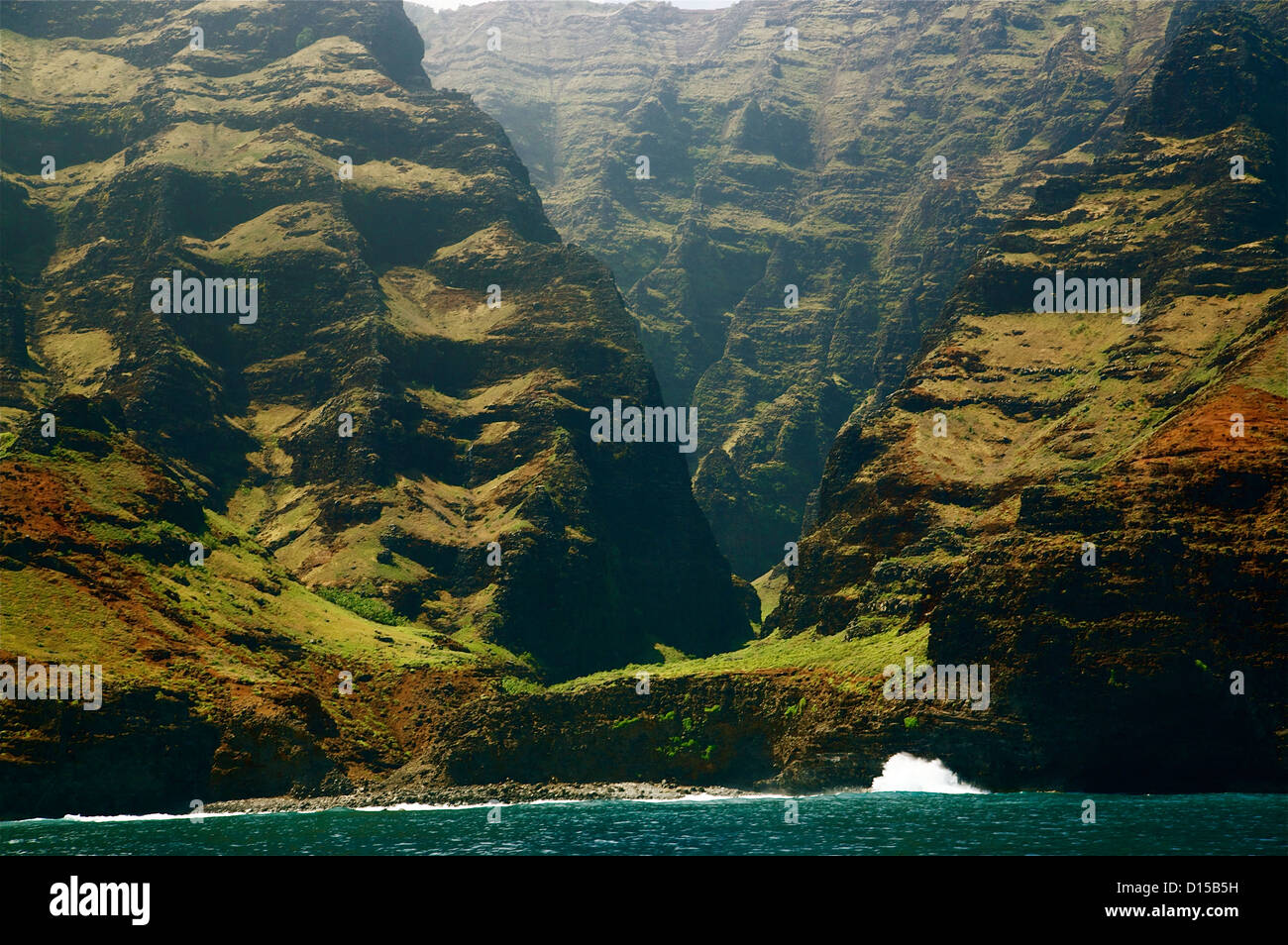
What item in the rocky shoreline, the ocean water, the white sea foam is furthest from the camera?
the rocky shoreline

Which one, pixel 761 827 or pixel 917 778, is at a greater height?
pixel 761 827

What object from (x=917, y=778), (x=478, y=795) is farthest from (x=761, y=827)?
(x=478, y=795)

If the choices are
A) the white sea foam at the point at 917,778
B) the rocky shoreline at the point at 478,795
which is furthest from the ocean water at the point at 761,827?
the rocky shoreline at the point at 478,795

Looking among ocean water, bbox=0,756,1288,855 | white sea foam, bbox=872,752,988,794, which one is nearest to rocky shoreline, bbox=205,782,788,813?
ocean water, bbox=0,756,1288,855

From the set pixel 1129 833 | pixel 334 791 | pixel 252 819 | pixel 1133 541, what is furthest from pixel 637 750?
pixel 1129 833

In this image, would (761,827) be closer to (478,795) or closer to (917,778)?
(917,778)

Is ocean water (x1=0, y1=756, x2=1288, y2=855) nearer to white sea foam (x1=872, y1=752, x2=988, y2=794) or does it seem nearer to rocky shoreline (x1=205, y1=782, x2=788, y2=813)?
white sea foam (x1=872, y1=752, x2=988, y2=794)
